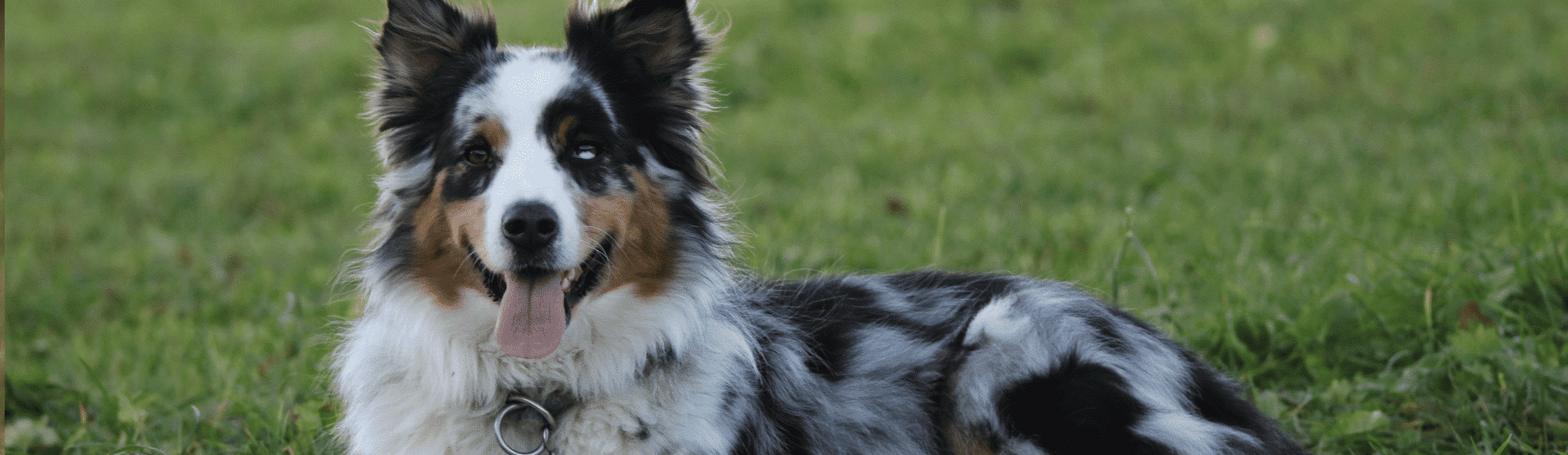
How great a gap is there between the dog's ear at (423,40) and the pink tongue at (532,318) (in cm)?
72

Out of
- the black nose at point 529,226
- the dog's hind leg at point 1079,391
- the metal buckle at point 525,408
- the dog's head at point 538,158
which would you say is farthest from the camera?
the dog's hind leg at point 1079,391

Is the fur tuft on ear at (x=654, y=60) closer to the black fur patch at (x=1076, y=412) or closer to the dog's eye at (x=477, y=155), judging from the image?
the dog's eye at (x=477, y=155)

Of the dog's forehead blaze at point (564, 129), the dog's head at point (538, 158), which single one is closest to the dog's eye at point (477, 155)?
the dog's head at point (538, 158)

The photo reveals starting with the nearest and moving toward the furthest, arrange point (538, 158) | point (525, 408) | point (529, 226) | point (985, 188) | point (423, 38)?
point (529, 226) < point (538, 158) < point (525, 408) < point (423, 38) < point (985, 188)

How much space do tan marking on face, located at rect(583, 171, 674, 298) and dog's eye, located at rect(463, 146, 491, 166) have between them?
31 centimetres

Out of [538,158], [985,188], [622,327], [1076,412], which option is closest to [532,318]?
[622,327]

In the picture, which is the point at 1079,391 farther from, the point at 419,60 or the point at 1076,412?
the point at 419,60

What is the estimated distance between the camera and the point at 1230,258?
5562 mm

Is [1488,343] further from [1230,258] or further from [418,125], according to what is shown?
[418,125]

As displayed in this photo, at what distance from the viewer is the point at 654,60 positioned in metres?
3.08

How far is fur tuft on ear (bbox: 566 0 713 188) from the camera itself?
3004mm

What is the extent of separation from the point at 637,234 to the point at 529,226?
0.38 meters

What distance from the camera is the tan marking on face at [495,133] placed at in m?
2.78

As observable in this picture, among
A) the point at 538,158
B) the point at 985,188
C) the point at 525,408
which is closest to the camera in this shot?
the point at 538,158
